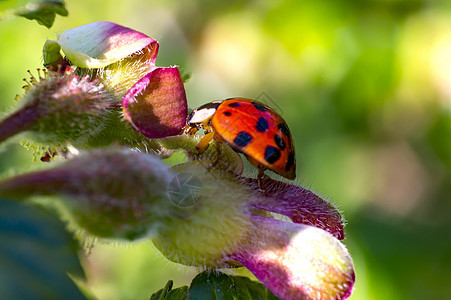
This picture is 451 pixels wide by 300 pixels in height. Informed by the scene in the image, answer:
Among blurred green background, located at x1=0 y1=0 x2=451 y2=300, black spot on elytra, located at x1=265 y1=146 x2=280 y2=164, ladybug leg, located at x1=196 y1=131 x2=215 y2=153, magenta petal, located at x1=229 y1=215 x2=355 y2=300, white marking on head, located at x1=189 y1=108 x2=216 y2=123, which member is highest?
black spot on elytra, located at x1=265 y1=146 x2=280 y2=164

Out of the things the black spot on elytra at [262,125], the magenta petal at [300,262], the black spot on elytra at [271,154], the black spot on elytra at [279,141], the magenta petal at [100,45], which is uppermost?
the magenta petal at [100,45]

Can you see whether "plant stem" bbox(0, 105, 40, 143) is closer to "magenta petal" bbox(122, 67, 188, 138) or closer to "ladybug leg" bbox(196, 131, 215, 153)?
"magenta petal" bbox(122, 67, 188, 138)

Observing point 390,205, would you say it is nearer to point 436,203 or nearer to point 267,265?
point 436,203

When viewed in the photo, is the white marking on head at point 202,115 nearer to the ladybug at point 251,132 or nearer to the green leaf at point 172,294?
the ladybug at point 251,132

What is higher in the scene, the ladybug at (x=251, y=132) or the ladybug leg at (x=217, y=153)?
the ladybug at (x=251, y=132)

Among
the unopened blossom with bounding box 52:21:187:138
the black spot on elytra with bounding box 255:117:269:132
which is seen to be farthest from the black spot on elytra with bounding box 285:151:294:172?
the unopened blossom with bounding box 52:21:187:138

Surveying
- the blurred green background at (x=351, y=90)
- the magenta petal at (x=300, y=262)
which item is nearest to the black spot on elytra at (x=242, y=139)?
the magenta petal at (x=300, y=262)

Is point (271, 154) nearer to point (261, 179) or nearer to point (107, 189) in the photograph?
point (261, 179)

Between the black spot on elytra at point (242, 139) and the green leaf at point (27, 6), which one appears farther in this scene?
the black spot on elytra at point (242, 139)
